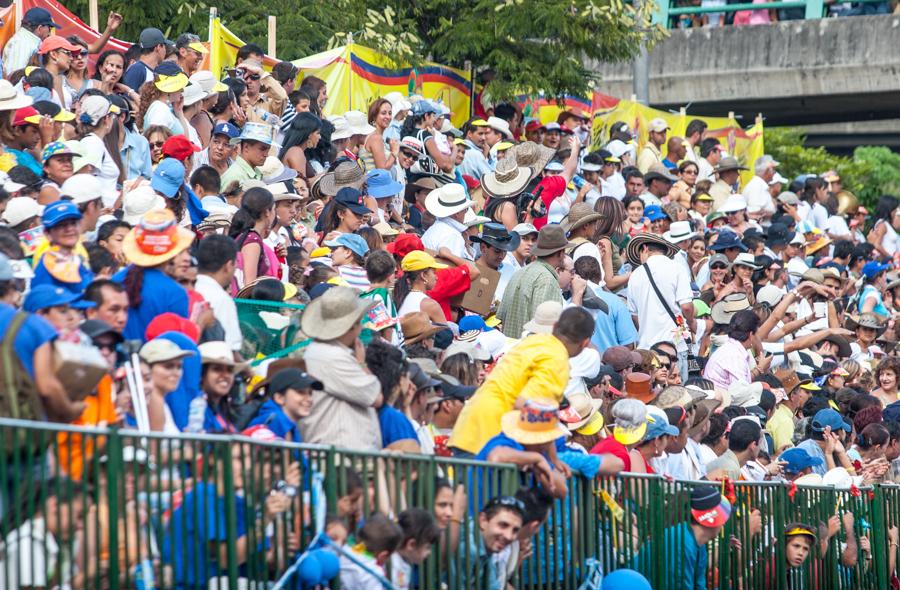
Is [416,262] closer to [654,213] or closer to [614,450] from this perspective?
[614,450]

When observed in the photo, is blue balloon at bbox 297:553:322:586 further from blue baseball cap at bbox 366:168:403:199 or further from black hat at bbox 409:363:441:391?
blue baseball cap at bbox 366:168:403:199

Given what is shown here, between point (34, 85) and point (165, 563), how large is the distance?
6876 millimetres

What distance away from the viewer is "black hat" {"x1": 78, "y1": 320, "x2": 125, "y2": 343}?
24.6 feet

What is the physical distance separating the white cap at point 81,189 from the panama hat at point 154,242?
163cm

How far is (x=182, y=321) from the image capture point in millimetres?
8109

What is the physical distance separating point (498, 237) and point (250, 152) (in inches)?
80.5

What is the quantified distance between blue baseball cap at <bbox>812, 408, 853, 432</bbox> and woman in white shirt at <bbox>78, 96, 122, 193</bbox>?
5.71 metres

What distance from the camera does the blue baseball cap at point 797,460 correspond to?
1274cm

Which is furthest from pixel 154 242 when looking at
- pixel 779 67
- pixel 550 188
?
pixel 779 67

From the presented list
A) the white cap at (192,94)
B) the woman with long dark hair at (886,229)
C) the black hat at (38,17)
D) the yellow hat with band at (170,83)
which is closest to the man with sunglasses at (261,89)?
the white cap at (192,94)

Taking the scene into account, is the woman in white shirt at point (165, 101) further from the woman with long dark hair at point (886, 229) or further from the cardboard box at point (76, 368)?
the woman with long dark hair at point (886, 229)

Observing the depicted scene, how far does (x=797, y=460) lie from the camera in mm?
12758

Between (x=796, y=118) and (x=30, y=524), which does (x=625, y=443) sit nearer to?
(x=30, y=524)

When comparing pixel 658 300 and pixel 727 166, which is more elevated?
pixel 727 166
